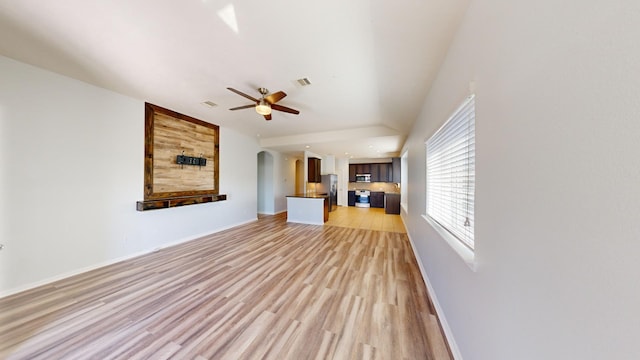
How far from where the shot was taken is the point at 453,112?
1.72 m

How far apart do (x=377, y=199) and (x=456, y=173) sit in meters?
7.62

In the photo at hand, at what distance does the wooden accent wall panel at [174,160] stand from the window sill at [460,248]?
4577 mm

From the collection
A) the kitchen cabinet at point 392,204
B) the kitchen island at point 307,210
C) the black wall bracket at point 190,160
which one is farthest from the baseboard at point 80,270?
the kitchen cabinet at point 392,204

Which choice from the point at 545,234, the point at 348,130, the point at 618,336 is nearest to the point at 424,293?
the point at 545,234

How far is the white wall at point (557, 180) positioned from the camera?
49 centimetres

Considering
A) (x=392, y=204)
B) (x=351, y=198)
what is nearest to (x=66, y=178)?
(x=392, y=204)

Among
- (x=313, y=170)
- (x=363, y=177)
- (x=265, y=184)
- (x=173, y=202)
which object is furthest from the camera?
(x=363, y=177)

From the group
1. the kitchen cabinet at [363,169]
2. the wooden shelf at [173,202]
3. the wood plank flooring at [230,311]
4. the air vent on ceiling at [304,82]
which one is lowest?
the wood plank flooring at [230,311]

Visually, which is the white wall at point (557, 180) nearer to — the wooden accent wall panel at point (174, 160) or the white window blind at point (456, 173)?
the white window blind at point (456, 173)

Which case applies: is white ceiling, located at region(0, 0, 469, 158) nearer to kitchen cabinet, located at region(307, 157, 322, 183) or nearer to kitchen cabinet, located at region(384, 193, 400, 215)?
kitchen cabinet, located at region(307, 157, 322, 183)

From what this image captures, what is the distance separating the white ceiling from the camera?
170 cm

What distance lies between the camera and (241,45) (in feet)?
7.04

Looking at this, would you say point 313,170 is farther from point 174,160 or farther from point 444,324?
point 444,324

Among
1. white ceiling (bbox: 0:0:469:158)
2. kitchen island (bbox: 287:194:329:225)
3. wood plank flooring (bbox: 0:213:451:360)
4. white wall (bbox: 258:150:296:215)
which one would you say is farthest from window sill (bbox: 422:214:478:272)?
white wall (bbox: 258:150:296:215)
